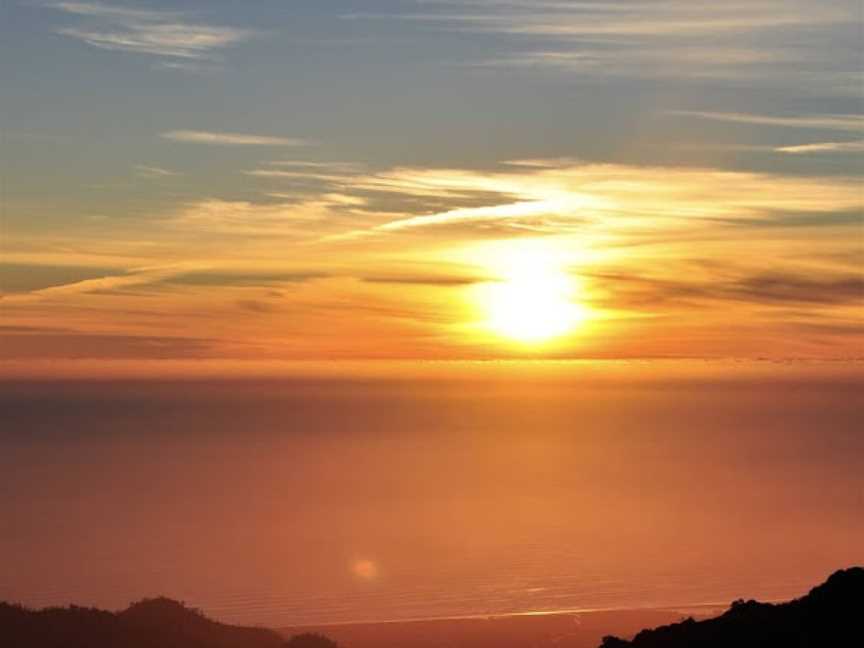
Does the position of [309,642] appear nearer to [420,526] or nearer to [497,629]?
[497,629]

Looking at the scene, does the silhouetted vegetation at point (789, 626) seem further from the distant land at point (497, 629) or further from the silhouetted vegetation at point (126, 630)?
the silhouetted vegetation at point (126, 630)

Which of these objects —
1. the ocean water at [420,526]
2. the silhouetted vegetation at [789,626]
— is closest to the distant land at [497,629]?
the silhouetted vegetation at [789,626]

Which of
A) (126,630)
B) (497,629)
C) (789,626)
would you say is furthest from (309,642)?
Answer: (789,626)

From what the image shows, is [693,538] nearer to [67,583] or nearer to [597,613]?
[597,613]

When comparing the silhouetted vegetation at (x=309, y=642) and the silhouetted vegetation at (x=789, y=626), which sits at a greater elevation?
the silhouetted vegetation at (x=309, y=642)

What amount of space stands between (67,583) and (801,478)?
69786 mm

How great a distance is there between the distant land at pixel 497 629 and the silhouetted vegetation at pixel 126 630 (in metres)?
0.02

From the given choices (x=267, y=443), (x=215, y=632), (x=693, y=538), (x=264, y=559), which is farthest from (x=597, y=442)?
(x=215, y=632)

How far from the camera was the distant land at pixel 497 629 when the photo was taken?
2208 centimetres

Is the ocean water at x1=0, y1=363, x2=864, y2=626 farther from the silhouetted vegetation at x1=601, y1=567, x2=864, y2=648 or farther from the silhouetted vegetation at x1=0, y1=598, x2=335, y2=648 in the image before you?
the silhouetted vegetation at x1=601, y1=567, x2=864, y2=648

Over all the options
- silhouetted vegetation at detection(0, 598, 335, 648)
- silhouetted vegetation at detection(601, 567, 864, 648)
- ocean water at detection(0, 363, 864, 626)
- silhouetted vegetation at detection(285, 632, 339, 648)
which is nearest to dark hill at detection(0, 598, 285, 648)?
silhouetted vegetation at detection(0, 598, 335, 648)

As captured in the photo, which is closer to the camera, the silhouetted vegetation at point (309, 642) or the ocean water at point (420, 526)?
Result: the silhouetted vegetation at point (309, 642)

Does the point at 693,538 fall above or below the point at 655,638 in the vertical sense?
above

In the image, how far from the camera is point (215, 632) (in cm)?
3084
